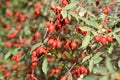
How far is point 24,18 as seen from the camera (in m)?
6.13

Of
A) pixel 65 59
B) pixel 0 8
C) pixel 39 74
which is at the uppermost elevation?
pixel 65 59

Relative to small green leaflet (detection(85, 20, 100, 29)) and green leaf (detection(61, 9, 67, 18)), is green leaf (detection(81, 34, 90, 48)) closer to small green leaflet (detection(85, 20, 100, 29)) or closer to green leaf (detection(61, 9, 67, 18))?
small green leaflet (detection(85, 20, 100, 29))

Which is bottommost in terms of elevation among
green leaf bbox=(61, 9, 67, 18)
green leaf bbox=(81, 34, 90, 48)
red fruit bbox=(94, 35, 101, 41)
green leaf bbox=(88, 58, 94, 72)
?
green leaf bbox=(88, 58, 94, 72)

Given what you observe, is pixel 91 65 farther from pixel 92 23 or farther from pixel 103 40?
pixel 92 23

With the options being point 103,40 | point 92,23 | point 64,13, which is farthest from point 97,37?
point 64,13

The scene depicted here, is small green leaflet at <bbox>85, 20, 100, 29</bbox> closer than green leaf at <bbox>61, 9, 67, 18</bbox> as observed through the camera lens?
No

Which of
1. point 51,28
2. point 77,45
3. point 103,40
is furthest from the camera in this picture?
point 77,45

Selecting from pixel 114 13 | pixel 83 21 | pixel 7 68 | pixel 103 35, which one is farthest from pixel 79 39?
pixel 7 68

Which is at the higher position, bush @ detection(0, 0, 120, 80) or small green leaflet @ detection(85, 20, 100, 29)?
small green leaflet @ detection(85, 20, 100, 29)

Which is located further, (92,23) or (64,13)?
(92,23)

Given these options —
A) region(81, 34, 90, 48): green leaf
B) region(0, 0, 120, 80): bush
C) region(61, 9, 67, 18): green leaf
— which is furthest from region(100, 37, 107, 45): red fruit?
region(61, 9, 67, 18): green leaf

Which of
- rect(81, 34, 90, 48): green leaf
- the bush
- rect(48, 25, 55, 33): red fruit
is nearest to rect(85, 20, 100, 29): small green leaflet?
the bush

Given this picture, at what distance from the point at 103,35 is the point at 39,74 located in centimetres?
127

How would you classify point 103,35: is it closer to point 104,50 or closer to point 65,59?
point 104,50
